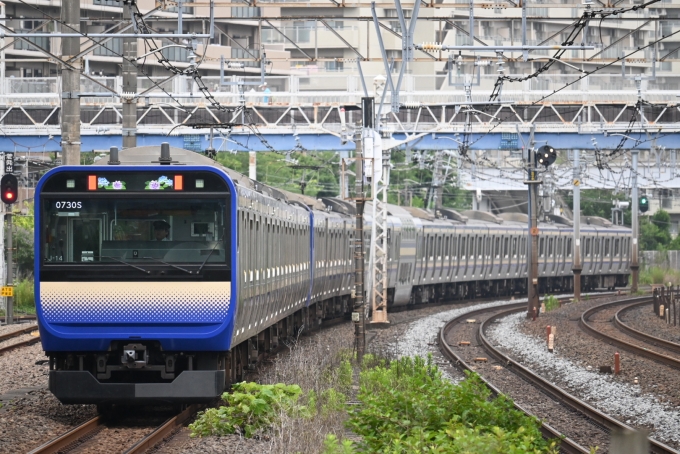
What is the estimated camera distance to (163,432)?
36.4 ft

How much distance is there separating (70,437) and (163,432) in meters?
0.90

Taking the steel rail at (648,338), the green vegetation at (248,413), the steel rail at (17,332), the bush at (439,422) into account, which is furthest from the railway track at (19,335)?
the steel rail at (648,338)

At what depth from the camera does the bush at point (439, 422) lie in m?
8.32

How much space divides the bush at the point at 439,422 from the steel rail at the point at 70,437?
243 cm

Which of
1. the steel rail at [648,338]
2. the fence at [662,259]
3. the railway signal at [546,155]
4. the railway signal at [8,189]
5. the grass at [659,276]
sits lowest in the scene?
the grass at [659,276]

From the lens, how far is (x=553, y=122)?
3669cm

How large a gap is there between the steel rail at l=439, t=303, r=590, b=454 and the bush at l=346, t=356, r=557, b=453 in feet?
1.62

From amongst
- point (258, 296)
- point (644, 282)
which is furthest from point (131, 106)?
point (644, 282)

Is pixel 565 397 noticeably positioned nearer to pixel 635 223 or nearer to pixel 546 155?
pixel 546 155

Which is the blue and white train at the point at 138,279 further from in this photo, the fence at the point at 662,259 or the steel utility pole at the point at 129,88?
the fence at the point at 662,259

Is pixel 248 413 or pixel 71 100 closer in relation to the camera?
pixel 248 413

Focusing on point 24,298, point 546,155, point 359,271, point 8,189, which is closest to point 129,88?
point 359,271

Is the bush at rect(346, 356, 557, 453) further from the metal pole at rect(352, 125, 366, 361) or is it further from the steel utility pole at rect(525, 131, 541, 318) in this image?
the steel utility pole at rect(525, 131, 541, 318)

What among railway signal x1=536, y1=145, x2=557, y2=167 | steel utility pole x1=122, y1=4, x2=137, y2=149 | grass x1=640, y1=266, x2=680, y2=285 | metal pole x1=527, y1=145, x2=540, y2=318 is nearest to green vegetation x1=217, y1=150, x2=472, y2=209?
grass x1=640, y1=266, x2=680, y2=285
